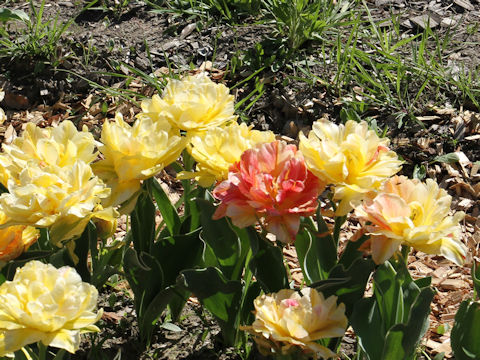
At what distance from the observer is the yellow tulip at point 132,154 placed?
64.6 inches

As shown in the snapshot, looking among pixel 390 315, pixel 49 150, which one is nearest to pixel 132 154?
pixel 49 150

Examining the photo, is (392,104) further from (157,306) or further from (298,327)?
(298,327)

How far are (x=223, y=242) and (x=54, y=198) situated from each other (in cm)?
50

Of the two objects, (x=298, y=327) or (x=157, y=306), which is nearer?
(x=298, y=327)

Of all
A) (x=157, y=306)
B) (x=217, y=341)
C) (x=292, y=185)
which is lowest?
(x=217, y=341)

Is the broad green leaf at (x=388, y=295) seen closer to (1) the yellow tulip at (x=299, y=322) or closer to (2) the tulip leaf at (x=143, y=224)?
(1) the yellow tulip at (x=299, y=322)

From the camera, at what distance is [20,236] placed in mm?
1707

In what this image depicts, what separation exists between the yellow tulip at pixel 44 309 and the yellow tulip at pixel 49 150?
384mm

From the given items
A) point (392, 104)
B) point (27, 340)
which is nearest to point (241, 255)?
point (27, 340)

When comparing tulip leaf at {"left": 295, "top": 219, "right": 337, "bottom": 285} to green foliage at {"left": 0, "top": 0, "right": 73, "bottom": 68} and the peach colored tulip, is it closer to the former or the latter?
the peach colored tulip

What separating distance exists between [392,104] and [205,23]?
1053mm

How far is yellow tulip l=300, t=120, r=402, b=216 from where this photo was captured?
1.56 m

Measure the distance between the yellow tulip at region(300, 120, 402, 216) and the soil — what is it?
1105 mm

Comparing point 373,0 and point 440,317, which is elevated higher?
point 373,0
